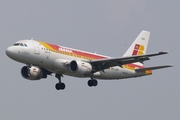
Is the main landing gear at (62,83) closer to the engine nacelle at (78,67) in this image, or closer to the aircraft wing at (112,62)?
the aircraft wing at (112,62)

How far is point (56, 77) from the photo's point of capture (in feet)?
288

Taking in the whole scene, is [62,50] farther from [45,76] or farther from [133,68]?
[133,68]

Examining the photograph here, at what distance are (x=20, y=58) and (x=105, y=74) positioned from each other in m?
12.9

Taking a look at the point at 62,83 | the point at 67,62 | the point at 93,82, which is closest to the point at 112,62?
the point at 93,82

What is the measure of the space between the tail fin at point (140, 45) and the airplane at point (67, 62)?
18.6 feet

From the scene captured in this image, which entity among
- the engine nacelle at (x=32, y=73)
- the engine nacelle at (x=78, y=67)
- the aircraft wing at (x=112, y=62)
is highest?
the aircraft wing at (x=112, y=62)

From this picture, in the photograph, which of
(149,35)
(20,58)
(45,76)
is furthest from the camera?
(149,35)

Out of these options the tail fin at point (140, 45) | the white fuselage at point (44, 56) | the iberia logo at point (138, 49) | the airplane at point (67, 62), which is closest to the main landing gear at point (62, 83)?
the airplane at point (67, 62)

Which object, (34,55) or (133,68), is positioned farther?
(133,68)

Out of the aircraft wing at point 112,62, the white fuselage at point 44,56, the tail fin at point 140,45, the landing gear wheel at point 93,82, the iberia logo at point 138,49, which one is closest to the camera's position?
the white fuselage at point 44,56

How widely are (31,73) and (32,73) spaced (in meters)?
0.13

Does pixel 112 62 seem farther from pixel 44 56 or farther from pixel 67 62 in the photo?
pixel 44 56

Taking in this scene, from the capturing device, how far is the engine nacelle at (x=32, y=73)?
83.6 m

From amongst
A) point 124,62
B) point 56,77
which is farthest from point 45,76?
point 124,62
